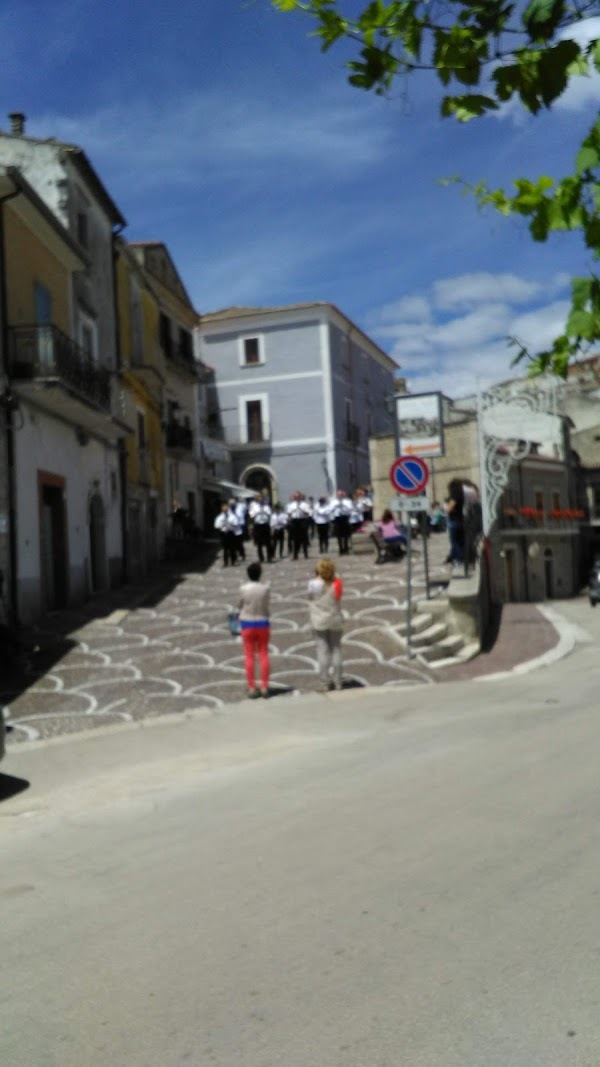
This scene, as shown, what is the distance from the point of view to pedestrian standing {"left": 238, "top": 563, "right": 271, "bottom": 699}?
13289 mm

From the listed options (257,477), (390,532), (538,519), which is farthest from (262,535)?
(257,477)

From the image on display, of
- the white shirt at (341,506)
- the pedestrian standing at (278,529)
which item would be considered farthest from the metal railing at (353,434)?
the white shirt at (341,506)

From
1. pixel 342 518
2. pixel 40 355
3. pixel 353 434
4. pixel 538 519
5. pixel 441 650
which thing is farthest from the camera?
pixel 353 434

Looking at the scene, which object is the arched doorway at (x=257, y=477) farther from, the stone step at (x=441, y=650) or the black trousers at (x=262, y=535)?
the stone step at (x=441, y=650)

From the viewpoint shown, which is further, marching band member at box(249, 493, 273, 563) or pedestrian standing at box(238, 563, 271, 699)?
marching band member at box(249, 493, 273, 563)

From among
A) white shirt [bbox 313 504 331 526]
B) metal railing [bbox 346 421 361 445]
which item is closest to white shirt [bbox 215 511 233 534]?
white shirt [bbox 313 504 331 526]

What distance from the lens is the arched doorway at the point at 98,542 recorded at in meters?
25.7

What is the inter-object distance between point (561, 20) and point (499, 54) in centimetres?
25

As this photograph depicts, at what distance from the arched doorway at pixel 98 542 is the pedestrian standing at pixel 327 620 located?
41.4 feet

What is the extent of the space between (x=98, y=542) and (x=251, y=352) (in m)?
30.8

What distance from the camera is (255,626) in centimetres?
1335

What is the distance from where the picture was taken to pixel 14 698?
45.0 ft

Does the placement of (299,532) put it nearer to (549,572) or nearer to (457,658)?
(457,658)

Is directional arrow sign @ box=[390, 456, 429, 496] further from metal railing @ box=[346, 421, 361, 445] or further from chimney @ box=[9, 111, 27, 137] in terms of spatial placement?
metal railing @ box=[346, 421, 361, 445]
